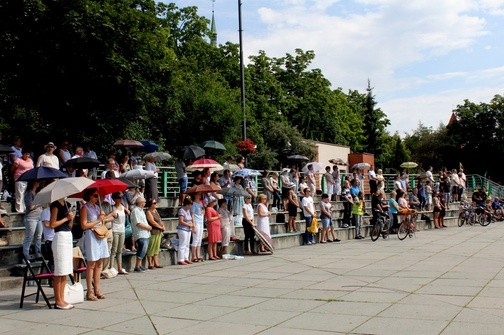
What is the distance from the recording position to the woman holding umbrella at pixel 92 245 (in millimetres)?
9734

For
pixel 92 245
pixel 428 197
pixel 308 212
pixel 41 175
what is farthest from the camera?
pixel 428 197

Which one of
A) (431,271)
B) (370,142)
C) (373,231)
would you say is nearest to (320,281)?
(431,271)

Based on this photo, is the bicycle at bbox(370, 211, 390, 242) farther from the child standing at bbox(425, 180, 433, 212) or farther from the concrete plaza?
the child standing at bbox(425, 180, 433, 212)

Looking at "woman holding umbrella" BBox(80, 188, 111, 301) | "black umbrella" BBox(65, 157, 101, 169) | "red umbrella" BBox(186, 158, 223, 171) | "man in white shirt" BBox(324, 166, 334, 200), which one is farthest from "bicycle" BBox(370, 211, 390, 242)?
"woman holding umbrella" BBox(80, 188, 111, 301)

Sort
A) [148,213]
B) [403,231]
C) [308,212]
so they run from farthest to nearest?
[403,231] < [308,212] < [148,213]

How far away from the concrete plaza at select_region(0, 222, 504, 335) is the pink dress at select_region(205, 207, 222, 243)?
2.37 feet

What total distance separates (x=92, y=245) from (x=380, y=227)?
13.3 metres

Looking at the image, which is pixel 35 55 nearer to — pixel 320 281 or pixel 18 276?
pixel 18 276

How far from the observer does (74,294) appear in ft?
31.2

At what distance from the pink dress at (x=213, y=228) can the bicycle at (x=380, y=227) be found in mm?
7039

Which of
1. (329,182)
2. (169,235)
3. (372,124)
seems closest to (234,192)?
(169,235)

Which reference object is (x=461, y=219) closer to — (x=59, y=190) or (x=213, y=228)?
(x=213, y=228)

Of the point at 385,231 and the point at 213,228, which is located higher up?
the point at 213,228

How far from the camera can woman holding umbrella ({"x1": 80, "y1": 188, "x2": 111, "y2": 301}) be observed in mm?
9734
